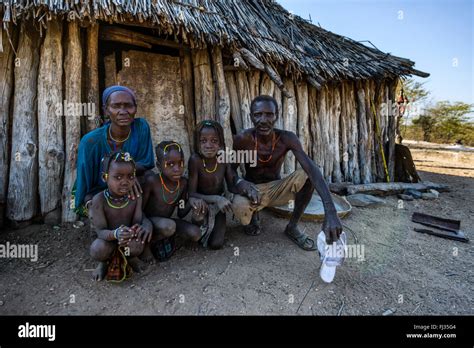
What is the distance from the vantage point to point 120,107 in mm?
2557

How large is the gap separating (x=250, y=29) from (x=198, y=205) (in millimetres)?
2918

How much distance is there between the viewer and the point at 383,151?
20.0 ft

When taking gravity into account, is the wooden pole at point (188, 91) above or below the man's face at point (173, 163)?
above

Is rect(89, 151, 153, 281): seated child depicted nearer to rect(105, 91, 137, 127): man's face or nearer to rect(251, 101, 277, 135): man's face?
rect(105, 91, 137, 127): man's face

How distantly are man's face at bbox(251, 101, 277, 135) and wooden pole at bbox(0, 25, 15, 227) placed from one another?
255 centimetres

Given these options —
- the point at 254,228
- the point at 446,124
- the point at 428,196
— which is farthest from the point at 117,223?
the point at 446,124

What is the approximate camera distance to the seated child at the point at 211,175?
274 cm

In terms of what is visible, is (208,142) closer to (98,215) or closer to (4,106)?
A: (98,215)

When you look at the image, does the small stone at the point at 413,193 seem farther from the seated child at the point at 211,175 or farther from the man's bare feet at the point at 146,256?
the man's bare feet at the point at 146,256

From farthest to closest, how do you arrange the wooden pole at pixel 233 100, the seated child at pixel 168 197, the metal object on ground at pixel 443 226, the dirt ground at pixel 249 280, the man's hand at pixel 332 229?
the wooden pole at pixel 233 100, the metal object on ground at pixel 443 226, the seated child at pixel 168 197, the man's hand at pixel 332 229, the dirt ground at pixel 249 280

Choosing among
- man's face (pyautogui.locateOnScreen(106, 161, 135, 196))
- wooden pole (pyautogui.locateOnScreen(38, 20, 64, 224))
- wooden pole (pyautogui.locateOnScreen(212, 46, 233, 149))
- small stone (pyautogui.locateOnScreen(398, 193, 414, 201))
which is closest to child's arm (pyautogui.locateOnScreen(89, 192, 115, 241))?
man's face (pyautogui.locateOnScreen(106, 161, 135, 196))

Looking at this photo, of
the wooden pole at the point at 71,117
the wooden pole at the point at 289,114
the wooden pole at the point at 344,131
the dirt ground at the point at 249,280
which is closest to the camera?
the dirt ground at the point at 249,280

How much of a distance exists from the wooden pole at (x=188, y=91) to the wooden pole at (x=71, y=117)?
1322mm

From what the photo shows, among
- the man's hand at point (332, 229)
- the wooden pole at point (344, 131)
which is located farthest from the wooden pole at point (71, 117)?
the wooden pole at point (344, 131)
